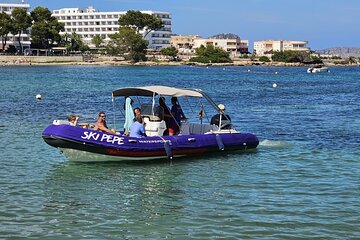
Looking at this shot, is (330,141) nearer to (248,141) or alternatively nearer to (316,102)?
(248,141)

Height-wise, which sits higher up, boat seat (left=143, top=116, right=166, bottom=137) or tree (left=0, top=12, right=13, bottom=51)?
tree (left=0, top=12, right=13, bottom=51)

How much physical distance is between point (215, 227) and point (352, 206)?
4.23m

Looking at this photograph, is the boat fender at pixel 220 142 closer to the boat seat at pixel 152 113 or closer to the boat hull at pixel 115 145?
the boat hull at pixel 115 145

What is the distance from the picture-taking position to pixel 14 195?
57.3 feet

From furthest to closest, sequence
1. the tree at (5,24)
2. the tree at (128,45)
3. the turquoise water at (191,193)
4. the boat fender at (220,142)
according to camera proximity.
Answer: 1. the tree at (128,45)
2. the tree at (5,24)
3. the boat fender at (220,142)
4. the turquoise water at (191,193)

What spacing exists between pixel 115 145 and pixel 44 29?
159 metres

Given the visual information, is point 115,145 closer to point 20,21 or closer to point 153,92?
point 153,92

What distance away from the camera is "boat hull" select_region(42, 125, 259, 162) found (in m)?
21.1

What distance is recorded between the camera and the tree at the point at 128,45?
18350cm

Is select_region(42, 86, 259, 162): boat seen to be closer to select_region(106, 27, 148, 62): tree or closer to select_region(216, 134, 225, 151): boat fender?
select_region(216, 134, 225, 151): boat fender

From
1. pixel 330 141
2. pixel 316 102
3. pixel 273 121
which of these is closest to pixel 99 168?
pixel 330 141

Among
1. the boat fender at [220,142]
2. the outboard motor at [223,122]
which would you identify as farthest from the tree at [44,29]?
the boat fender at [220,142]

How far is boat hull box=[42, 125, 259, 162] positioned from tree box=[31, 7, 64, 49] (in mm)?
157149

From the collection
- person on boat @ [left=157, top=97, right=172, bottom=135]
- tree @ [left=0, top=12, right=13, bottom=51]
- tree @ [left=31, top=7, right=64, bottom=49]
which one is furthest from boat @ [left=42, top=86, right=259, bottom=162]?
tree @ [left=31, top=7, right=64, bottom=49]
